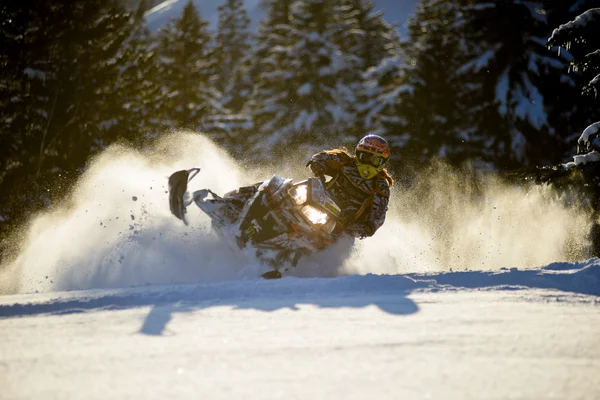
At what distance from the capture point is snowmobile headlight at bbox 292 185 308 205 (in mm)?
7684

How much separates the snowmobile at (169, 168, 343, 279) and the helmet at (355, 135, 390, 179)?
1.56 metres

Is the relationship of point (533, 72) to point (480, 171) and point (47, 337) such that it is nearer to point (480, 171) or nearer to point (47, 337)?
point (480, 171)

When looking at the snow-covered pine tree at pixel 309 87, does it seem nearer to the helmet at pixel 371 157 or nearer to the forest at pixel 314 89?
the forest at pixel 314 89

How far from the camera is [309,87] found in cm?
3178

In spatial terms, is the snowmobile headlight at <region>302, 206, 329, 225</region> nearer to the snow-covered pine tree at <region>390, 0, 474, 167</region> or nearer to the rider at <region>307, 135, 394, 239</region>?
the rider at <region>307, 135, 394, 239</region>

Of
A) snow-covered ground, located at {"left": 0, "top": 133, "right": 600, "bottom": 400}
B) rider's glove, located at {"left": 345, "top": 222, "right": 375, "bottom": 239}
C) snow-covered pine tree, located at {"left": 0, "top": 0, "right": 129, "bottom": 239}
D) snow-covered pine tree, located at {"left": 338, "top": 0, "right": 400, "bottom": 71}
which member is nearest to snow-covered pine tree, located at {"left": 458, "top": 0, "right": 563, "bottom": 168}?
snow-covered pine tree, located at {"left": 338, "top": 0, "right": 400, "bottom": 71}

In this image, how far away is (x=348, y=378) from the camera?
3.43 meters

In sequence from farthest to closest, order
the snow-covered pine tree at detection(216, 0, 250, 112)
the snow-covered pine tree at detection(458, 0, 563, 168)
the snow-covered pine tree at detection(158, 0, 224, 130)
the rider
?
the snow-covered pine tree at detection(216, 0, 250, 112) → the snow-covered pine tree at detection(158, 0, 224, 130) → the snow-covered pine tree at detection(458, 0, 563, 168) → the rider

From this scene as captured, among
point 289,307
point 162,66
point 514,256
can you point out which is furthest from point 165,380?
point 162,66

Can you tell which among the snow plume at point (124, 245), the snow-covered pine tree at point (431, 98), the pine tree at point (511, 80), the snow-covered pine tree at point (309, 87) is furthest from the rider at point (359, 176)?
the snow-covered pine tree at point (309, 87)

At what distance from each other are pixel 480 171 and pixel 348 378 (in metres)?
22.6

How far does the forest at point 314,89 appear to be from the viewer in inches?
731

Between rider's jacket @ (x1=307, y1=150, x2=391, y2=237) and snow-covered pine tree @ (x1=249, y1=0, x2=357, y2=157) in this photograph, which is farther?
snow-covered pine tree @ (x1=249, y1=0, x2=357, y2=157)

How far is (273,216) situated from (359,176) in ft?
6.78
